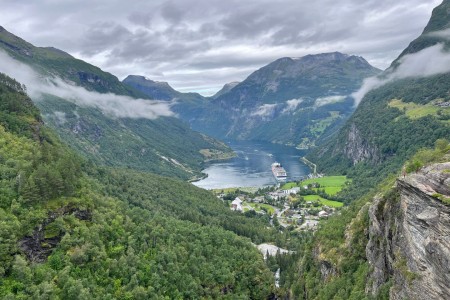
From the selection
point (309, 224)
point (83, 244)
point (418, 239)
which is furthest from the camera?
point (309, 224)

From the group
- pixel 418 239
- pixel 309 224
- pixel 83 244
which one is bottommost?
pixel 309 224

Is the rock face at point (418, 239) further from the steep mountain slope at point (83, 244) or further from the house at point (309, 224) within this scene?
the house at point (309, 224)

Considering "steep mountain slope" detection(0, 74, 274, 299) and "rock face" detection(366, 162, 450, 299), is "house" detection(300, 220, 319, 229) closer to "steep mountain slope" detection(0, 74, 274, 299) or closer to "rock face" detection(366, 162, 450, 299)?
"steep mountain slope" detection(0, 74, 274, 299)

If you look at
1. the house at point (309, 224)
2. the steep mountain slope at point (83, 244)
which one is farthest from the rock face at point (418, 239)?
the house at point (309, 224)

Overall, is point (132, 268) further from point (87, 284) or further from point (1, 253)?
point (1, 253)

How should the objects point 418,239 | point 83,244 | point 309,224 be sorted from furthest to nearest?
point 309,224 → point 83,244 → point 418,239

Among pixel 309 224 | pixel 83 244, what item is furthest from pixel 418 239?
pixel 309 224

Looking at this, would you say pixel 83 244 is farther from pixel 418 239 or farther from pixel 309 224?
pixel 309 224

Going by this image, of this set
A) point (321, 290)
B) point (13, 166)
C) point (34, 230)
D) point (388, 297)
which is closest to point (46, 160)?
point (13, 166)
